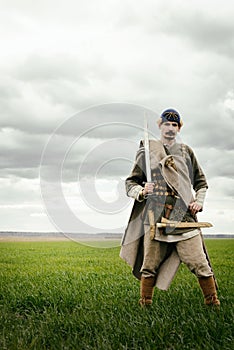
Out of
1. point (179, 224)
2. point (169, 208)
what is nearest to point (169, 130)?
point (169, 208)

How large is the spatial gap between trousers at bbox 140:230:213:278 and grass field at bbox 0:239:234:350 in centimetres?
42

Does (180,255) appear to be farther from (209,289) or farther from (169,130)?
(169,130)

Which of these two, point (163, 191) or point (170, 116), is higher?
point (170, 116)

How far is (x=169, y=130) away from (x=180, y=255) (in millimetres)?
1353

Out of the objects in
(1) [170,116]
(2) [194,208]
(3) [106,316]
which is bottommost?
(3) [106,316]

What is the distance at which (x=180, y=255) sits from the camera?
5.67m

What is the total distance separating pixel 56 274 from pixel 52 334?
4.95 m

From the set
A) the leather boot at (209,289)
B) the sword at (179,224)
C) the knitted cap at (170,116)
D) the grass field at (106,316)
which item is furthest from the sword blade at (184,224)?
the knitted cap at (170,116)

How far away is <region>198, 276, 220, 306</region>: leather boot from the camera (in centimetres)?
555

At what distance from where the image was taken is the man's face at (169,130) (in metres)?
5.77

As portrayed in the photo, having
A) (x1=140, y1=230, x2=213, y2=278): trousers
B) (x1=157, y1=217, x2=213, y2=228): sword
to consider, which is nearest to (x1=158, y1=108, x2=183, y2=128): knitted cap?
(x1=157, y1=217, x2=213, y2=228): sword

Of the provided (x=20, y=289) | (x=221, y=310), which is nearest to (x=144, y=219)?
(x=221, y=310)

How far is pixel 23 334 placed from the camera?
506 cm

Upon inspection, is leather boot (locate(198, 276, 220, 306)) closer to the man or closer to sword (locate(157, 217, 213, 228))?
the man
